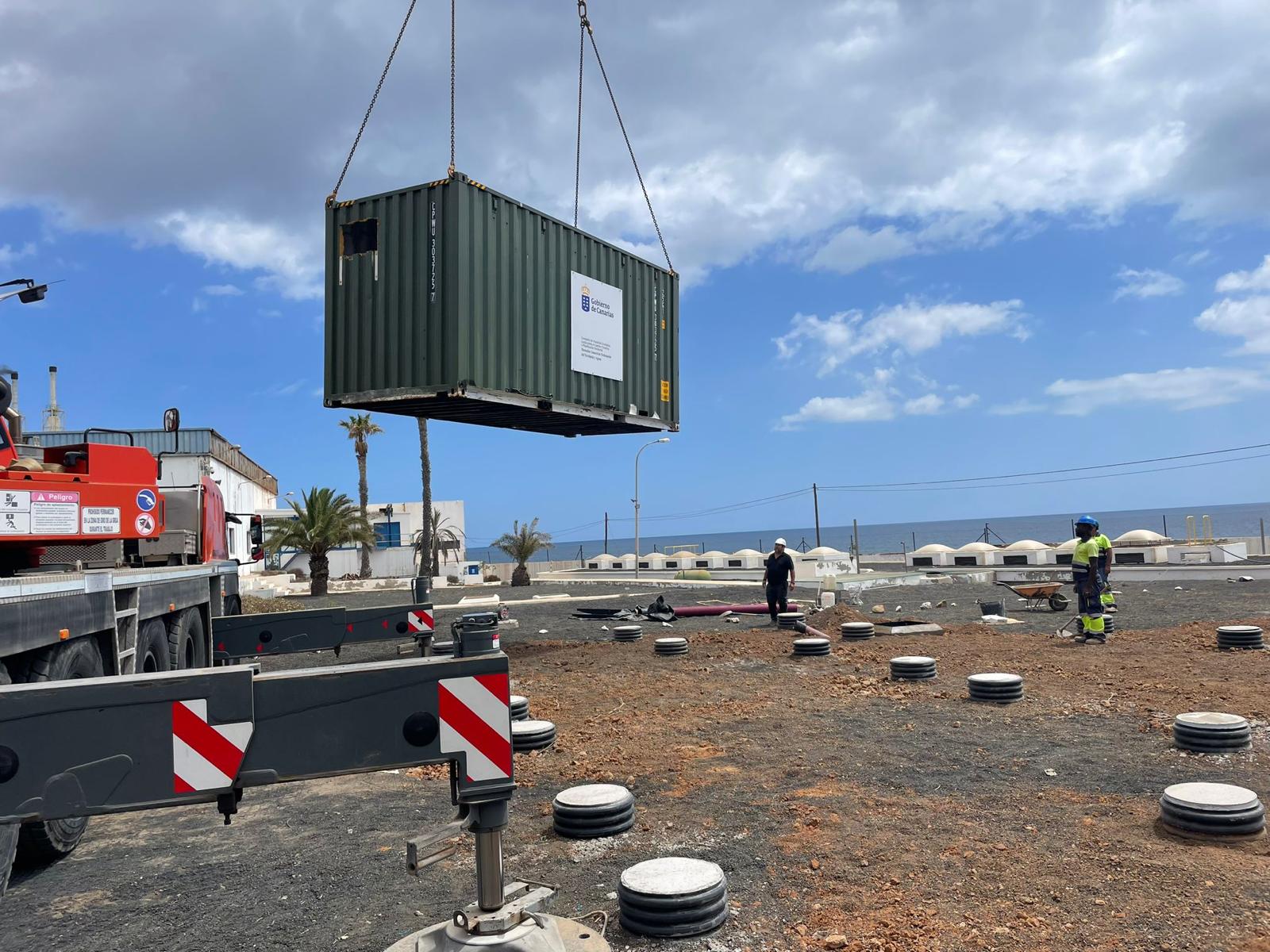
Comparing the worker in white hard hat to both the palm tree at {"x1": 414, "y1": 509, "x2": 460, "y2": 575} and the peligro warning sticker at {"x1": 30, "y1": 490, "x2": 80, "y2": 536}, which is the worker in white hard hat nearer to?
the peligro warning sticker at {"x1": 30, "y1": 490, "x2": 80, "y2": 536}

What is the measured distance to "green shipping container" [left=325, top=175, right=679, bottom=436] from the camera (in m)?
10.5

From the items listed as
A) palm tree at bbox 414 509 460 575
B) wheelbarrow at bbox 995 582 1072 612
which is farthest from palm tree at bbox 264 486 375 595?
wheelbarrow at bbox 995 582 1072 612

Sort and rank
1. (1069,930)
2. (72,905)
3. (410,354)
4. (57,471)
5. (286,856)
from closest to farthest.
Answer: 1. (1069,930)
2. (72,905)
3. (286,856)
4. (57,471)
5. (410,354)

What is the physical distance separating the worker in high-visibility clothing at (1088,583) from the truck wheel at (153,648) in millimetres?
11204

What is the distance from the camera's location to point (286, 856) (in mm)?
5223

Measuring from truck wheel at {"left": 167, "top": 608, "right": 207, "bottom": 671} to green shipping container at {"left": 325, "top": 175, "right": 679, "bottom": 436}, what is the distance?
3330 mm

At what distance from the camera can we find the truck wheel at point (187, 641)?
26.2 feet

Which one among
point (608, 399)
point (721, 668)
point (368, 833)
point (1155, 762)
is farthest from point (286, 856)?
point (608, 399)

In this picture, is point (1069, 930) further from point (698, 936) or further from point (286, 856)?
point (286, 856)

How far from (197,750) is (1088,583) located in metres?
12.7

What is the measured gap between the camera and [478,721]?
303cm

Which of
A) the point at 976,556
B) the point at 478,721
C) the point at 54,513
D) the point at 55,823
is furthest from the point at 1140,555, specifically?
the point at 478,721

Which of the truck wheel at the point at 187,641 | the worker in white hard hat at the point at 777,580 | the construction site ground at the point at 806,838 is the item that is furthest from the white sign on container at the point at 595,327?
the worker in white hard hat at the point at 777,580

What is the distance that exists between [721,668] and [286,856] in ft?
24.0
